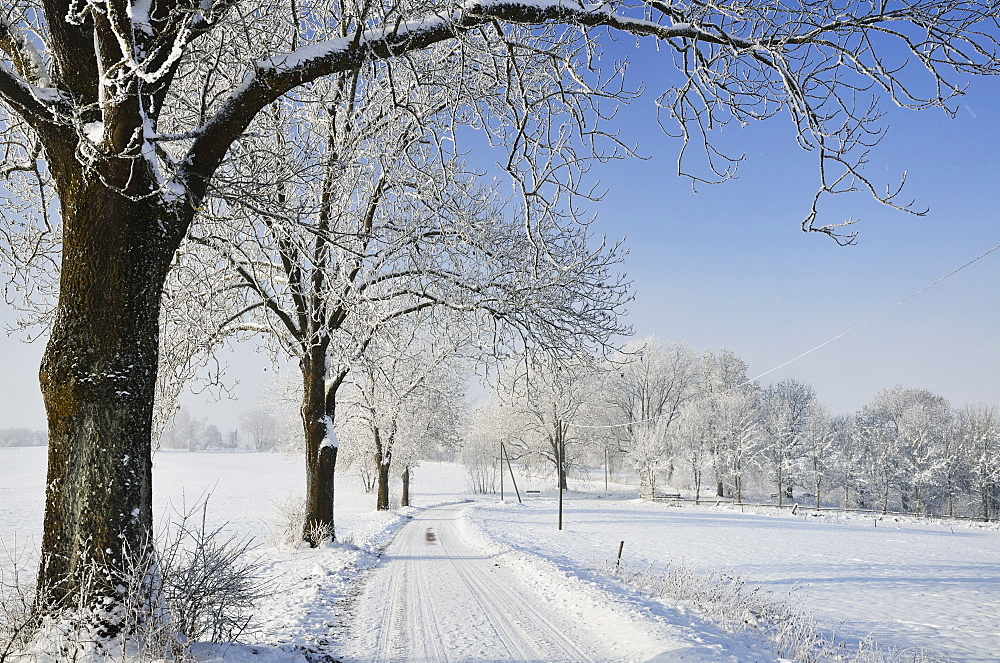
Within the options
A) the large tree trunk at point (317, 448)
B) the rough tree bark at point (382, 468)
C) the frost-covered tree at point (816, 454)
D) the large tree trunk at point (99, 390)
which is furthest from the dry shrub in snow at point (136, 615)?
the frost-covered tree at point (816, 454)

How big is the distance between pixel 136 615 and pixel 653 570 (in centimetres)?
1215

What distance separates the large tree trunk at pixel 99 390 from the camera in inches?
149

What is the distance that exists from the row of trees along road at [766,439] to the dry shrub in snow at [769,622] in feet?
110

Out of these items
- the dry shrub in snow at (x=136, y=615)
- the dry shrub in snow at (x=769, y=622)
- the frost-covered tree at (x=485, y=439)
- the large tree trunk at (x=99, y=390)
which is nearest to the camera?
the dry shrub in snow at (x=136, y=615)

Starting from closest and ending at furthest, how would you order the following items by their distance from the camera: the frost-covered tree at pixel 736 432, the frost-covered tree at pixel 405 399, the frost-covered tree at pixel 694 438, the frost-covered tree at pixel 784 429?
the frost-covered tree at pixel 405 399
the frost-covered tree at pixel 736 432
the frost-covered tree at pixel 694 438
the frost-covered tree at pixel 784 429

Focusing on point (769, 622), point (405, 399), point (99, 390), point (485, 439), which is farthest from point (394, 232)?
point (485, 439)

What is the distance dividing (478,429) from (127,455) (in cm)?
5723

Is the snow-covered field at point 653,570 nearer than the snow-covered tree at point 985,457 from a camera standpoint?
Yes

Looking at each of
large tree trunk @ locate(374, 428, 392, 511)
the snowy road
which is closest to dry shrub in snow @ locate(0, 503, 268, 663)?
the snowy road

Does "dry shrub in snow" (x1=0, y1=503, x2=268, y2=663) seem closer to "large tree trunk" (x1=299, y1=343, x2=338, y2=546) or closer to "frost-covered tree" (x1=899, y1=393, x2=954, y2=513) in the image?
"large tree trunk" (x1=299, y1=343, x2=338, y2=546)

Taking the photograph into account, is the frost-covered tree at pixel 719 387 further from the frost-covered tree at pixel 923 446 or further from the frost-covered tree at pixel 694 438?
the frost-covered tree at pixel 923 446

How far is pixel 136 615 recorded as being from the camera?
3623mm

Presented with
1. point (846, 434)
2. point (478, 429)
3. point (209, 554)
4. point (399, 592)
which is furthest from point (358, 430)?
point (846, 434)

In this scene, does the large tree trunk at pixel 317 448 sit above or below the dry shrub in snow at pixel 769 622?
above
